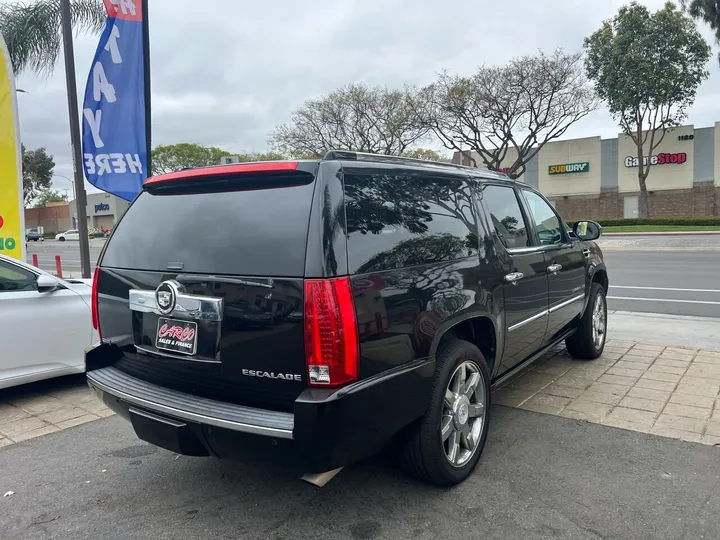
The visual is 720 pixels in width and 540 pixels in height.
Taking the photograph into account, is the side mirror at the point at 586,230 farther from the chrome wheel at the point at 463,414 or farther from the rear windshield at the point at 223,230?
the rear windshield at the point at 223,230

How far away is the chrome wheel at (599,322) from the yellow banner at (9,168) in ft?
26.4

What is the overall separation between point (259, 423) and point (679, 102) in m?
37.0

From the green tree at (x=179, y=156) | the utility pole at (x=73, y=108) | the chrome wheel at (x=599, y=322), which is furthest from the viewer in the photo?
the green tree at (x=179, y=156)

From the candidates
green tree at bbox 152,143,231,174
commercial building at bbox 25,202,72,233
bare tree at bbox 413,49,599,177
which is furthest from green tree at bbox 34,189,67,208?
bare tree at bbox 413,49,599,177

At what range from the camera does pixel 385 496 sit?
3.21 metres

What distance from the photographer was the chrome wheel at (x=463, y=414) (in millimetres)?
3242

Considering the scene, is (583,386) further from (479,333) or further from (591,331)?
(479,333)

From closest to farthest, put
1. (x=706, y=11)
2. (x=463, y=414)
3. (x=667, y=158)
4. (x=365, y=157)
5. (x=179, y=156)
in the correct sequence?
(x=365, y=157)
(x=463, y=414)
(x=706, y=11)
(x=667, y=158)
(x=179, y=156)

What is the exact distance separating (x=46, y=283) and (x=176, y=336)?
2856mm

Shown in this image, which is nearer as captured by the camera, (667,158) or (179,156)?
(667,158)

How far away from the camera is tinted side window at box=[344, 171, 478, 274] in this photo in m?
2.79

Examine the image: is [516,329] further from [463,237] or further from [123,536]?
[123,536]

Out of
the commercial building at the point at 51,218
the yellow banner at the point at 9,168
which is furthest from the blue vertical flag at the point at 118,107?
the commercial building at the point at 51,218

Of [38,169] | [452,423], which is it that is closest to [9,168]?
[452,423]
